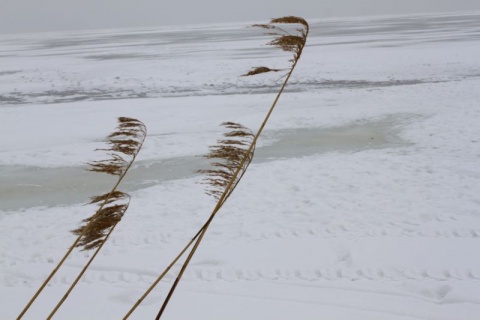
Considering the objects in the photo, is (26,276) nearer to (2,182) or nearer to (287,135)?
(2,182)

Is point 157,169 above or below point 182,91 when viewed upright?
above

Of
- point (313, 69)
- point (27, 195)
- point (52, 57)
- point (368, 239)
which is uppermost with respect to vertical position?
point (368, 239)

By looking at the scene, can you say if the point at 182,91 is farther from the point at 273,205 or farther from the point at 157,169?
the point at 273,205

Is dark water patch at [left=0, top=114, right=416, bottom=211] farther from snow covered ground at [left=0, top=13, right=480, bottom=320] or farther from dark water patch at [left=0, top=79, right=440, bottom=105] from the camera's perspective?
dark water patch at [left=0, top=79, right=440, bottom=105]

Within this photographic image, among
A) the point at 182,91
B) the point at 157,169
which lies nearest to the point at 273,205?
the point at 157,169

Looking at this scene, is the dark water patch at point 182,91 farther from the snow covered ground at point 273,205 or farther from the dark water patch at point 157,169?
the dark water patch at point 157,169

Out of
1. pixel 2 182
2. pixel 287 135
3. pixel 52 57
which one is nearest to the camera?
pixel 2 182

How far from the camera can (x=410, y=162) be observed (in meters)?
6.54

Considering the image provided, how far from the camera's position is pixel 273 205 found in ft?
17.6

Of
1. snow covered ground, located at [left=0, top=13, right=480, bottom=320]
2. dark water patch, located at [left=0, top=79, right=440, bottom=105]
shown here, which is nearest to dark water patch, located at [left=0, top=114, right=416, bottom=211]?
snow covered ground, located at [left=0, top=13, right=480, bottom=320]

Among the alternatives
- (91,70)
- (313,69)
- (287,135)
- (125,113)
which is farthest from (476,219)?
(91,70)

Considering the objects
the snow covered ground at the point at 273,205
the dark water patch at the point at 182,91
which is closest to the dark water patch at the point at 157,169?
the snow covered ground at the point at 273,205

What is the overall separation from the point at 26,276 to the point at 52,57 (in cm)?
1853

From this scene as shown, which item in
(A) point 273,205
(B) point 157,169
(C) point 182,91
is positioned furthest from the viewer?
(C) point 182,91
